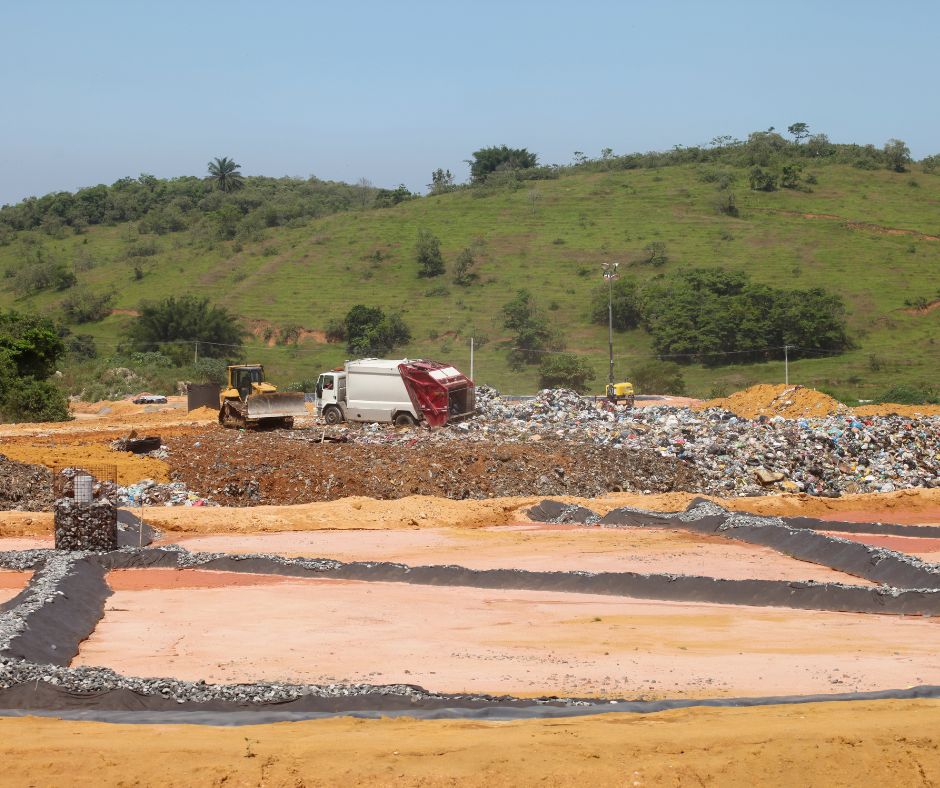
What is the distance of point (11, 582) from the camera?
15.6 m

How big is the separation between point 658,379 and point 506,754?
4734cm

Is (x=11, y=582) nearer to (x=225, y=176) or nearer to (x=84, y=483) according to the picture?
(x=84, y=483)

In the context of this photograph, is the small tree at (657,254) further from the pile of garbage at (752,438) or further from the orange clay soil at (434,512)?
the orange clay soil at (434,512)

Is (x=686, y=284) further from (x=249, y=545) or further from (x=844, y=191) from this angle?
(x=249, y=545)

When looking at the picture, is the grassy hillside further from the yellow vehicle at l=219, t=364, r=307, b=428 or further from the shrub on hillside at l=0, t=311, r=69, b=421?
the yellow vehicle at l=219, t=364, r=307, b=428

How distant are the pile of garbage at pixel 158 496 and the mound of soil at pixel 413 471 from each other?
1.25ft

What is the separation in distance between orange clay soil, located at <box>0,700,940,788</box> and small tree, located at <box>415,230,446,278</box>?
226 ft

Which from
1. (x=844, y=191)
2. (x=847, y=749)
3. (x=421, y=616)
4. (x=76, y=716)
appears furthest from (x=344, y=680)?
(x=844, y=191)

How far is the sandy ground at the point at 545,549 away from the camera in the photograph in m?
16.9

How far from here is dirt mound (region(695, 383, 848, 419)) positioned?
117ft

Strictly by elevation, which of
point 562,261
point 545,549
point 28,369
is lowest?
point 545,549

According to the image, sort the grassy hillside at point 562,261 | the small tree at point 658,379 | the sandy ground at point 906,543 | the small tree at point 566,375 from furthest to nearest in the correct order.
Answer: the grassy hillside at point 562,261 → the small tree at point 566,375 → the small tree at point 658,379 → the sandy ground at point 906,543

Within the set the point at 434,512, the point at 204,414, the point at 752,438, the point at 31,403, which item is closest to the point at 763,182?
the point at 204,414

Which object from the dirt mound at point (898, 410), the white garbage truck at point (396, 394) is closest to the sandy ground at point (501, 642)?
the white garbage truck at point (396, 394)
